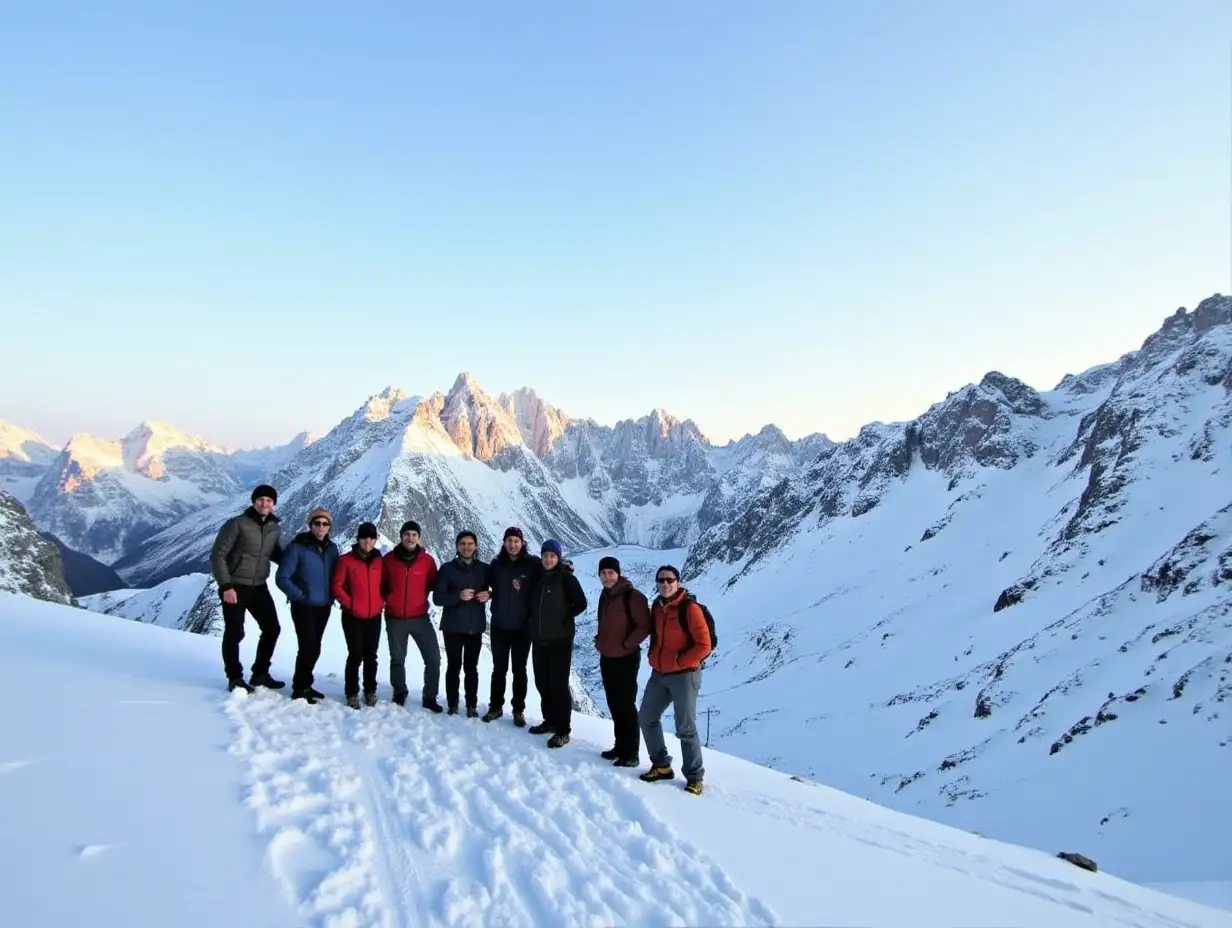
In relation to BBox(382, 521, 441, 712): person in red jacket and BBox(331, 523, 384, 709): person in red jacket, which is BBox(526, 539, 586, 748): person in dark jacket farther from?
BBox(331, 523, 384, 709): person in red jacket

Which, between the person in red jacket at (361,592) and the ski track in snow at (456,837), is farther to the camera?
the person in red jacket at (361,592)

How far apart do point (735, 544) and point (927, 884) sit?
597ft

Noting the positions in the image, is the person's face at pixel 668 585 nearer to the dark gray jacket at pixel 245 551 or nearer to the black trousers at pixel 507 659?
the black trousers at pixel 507 659

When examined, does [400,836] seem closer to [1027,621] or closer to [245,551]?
[245,551]

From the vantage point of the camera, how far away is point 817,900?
648 cm

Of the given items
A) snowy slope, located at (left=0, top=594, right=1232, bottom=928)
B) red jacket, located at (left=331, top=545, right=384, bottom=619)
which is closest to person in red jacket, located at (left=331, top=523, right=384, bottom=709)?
red jacket, located at (left=331, top=545, right=384, bottom=619)

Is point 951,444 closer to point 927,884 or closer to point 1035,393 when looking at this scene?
point 1035,393

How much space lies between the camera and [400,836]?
22.0 feet

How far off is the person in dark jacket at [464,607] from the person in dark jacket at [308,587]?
179cm

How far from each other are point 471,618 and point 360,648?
196 cm

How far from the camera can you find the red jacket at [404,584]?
11.3 m

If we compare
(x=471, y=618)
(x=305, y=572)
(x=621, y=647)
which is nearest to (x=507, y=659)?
(x=471, y=618)

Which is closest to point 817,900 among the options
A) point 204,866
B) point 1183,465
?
point 204,866

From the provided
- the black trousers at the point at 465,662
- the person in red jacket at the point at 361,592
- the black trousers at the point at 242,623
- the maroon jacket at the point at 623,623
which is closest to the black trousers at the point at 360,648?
the person in red jacket at the point at 361,592
